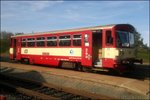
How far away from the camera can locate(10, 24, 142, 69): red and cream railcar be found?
1688 cm

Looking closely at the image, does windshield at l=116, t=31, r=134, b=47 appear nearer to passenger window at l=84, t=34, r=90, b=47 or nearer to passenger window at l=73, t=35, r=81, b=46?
passenger window at l=84, t=34, r=90, b=47

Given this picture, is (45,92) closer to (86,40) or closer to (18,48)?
(86,40)

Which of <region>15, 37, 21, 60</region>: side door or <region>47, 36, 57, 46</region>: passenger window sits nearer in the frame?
<region>47, 36, 57, 46</region>: passenger window

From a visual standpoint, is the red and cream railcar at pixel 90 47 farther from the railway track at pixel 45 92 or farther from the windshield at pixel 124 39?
the railway track at pixel 45 92

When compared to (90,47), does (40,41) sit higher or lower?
higher

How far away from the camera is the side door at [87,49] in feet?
59.9

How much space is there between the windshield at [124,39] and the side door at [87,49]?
2115 millimetres

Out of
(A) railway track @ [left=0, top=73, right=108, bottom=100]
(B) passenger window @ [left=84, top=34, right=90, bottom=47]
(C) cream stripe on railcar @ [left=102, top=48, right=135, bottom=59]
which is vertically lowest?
(A) railway track @ [left=0, top=73, right=108, bottom=100]

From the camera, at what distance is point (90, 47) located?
59.8 feet

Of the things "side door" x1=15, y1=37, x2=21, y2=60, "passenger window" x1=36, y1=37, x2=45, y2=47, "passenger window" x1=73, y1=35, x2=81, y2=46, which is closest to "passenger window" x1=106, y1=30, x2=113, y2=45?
"passenger window" x1=73, y1=35, x2=81, y2=46

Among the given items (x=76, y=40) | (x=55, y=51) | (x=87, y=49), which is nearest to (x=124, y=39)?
(x=87, y=49)

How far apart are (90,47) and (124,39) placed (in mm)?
2323

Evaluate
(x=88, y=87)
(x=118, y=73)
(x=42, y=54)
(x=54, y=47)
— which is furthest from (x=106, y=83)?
(x=42, y=54)

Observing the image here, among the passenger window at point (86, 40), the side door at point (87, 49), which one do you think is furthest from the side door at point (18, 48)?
the passenger window at point (86, 40)
